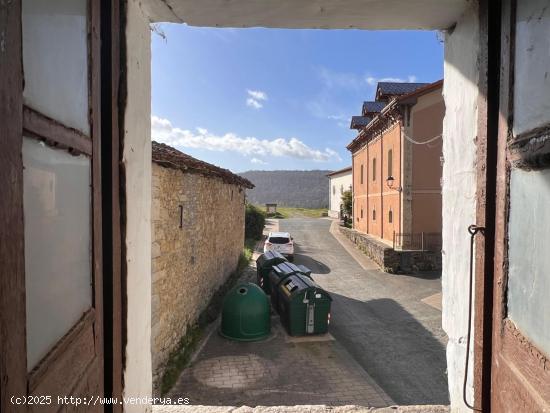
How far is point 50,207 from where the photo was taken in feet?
4.02

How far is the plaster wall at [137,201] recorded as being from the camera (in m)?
2.03

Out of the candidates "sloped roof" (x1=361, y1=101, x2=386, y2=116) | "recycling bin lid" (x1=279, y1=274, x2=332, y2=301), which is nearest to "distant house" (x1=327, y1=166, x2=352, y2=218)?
"sloped roof" (x1=361, y1=101, x2=386, y2=116)

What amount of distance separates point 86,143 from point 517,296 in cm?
183

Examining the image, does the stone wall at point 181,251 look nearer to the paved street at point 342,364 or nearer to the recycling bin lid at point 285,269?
the paved street at point 342,364

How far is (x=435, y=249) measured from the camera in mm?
16594

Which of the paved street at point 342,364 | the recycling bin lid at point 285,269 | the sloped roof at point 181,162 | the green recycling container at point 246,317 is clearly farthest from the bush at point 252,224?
the green recycling container at point 246,317

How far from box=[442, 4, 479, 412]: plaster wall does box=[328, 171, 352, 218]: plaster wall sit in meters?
32.5

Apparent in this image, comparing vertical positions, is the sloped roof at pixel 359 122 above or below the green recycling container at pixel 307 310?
above

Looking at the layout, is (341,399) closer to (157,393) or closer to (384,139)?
(157,393)

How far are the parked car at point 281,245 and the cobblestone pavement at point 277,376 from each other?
31.4ft

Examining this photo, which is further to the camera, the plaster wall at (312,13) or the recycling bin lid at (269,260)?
the recycling bin lid at (269,260)

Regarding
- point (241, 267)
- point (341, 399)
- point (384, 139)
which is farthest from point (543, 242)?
point (384, 139)

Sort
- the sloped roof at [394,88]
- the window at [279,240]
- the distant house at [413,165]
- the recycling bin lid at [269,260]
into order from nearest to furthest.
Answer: the recycling bin lid at [269,260] → the distant house at [413,165] → the window at [279,240] → the sloped roof at [394,88]

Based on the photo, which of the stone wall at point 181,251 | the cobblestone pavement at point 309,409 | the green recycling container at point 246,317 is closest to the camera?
the cobblestone pavement at point 309,409
